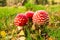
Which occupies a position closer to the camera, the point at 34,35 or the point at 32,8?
the point at 34,35

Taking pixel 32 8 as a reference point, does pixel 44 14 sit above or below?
above

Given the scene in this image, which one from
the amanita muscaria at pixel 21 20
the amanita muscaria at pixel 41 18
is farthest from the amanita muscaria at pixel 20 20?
the amanita muscaria at pixel 41 18

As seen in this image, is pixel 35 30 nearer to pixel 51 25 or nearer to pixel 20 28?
pixel 20 28

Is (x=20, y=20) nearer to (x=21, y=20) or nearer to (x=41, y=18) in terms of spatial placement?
(x=21, y=20)

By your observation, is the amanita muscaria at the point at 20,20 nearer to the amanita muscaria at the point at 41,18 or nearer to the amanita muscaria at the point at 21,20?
the amanita muscaria at the point at 21,20

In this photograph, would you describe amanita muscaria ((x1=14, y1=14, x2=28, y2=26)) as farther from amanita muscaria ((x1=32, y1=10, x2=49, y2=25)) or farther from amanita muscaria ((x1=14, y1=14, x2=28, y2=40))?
amanita muscaria ((x1=32, y1=10, x2=49, y2=25))

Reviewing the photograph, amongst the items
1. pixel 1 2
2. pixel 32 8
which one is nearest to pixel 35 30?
pixel 32 8

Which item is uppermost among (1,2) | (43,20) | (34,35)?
(43,20)

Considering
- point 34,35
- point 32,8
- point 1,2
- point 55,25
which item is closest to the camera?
point 34,35

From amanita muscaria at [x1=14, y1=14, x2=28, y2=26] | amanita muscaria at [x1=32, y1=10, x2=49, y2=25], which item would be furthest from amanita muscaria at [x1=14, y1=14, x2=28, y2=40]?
amanita muscaria at [x1=32, y1=10, x2=49, y2=25]

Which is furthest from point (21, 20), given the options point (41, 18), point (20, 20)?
point (41, 18)

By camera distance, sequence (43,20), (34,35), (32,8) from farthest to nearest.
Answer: (32,8) < (34,35) < (43,20)
